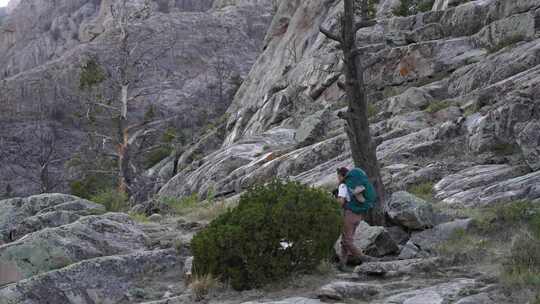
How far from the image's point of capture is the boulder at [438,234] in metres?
9.84

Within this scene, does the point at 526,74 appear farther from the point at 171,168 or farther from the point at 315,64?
the point at 171,168

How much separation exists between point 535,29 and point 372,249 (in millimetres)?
15037

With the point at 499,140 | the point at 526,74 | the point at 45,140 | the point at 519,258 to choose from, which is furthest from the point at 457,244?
the point at 45,140

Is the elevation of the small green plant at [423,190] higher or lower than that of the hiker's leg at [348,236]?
higher

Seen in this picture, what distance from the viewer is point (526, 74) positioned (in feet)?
56.0

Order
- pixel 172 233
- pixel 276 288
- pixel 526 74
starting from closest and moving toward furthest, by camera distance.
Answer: pixel 276 288 < pixel 172 233 < pixel 526 74

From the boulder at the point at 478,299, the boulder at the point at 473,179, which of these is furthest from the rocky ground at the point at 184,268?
the boulder at the point at 473,179

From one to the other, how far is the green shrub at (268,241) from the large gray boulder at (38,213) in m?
4.89

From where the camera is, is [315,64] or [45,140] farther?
[45,140]

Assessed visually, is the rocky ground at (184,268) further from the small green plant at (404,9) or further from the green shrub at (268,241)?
the small green plant at (404,9)

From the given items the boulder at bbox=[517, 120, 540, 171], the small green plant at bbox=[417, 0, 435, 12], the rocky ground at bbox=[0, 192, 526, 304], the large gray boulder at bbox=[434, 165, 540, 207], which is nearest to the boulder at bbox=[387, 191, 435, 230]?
the rocky ground at bbox=[0, 192, 526, 304]

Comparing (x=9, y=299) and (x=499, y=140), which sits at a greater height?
(x=499, y=140)

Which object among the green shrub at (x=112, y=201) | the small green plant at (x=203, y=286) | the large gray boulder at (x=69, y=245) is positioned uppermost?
the green shrub at (x=112, y=201)

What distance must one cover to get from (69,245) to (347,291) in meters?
4.57
